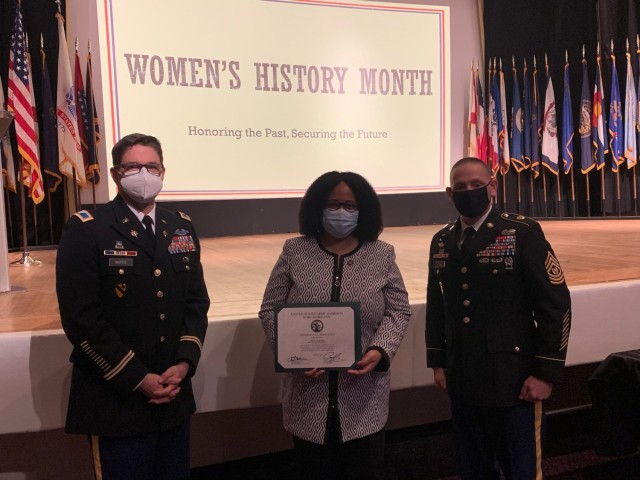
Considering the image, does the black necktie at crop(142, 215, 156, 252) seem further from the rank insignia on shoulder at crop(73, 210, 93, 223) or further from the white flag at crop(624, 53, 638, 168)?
the white flag at crop(624, 53, 638, 168)

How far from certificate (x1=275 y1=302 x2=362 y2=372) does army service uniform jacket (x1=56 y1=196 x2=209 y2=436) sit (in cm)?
24

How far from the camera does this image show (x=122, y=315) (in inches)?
56.3

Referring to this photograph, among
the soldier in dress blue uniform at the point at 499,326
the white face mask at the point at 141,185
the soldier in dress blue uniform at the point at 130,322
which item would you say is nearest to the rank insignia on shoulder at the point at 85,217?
the soldier in dress blue uniform at the point at 130,322

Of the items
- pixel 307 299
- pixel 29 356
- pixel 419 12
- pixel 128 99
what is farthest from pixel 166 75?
pixel 307 299

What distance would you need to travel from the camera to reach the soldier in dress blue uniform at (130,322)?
137cm

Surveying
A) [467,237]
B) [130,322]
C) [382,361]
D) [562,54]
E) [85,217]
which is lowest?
[382,361]

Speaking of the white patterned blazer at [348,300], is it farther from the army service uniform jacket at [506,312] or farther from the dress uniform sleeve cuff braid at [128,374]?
the dress uniform sleeve cuff braid at [128,374]

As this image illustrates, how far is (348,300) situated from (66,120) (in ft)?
15.0

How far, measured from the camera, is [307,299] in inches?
60.1

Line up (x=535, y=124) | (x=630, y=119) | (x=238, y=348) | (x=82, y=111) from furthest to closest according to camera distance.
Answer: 1. (x=535, y=124)
2. (x=630, y=119)
3. (x=82, y=111)
4. (x=238, y=348)

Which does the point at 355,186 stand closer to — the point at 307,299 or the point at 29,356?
the point at 307,299

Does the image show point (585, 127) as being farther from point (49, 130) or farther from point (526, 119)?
point (49, 130)

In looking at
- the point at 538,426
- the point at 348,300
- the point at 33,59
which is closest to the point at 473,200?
the point at 348,300

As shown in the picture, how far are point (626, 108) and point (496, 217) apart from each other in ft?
19.7
